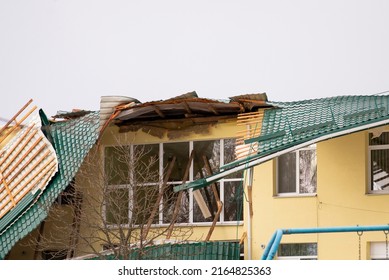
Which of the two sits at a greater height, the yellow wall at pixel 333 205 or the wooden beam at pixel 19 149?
the wooden beam at pixel 19 149

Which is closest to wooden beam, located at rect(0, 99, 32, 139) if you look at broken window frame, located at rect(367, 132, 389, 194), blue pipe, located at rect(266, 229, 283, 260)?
broken window frame, located at rect(367, 132, 389, 194)

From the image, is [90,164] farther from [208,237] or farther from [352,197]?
[352,197]

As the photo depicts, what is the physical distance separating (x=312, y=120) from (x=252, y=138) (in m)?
1.40

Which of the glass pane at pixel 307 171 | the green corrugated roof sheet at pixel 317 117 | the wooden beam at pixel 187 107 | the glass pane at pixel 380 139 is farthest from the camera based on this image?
the wooden beam at pixel 187 107

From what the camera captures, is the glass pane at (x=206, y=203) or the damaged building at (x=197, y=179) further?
the glass pane at (x=206, y=203)

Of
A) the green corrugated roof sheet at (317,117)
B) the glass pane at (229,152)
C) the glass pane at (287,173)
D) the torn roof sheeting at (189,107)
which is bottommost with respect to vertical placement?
the glass pane at (287,173)

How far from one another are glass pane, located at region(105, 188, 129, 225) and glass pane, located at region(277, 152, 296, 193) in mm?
3714

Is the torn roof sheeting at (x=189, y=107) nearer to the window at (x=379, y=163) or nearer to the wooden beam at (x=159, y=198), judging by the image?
the wooden beam at (x=159, y=198)

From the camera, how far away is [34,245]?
121 feet

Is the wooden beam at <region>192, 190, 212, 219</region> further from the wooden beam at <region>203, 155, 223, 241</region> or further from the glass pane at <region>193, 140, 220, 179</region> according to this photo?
the glass pane at <region>193, 140, 220, 179</region>

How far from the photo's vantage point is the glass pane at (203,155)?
3606 centimetres

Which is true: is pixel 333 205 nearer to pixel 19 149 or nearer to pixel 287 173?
pixel 287 173

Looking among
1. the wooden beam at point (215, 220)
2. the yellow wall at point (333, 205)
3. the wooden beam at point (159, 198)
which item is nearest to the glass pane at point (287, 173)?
the yellow wall at point (333, 205)
